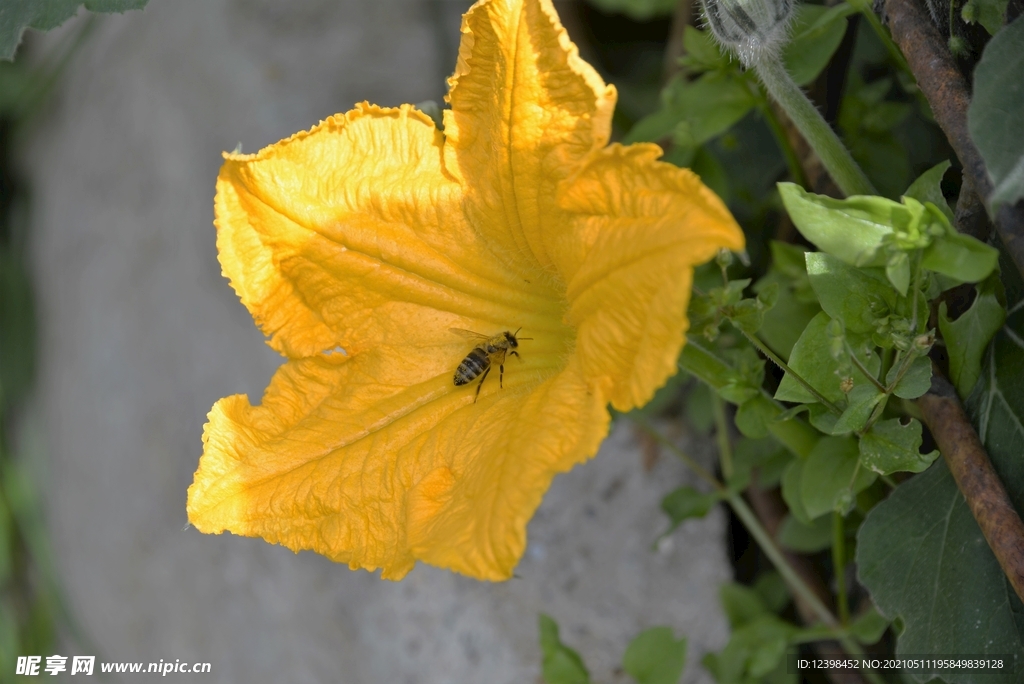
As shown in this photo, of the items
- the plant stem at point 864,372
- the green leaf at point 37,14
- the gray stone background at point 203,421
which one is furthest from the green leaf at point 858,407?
the green leaf at point 37,14

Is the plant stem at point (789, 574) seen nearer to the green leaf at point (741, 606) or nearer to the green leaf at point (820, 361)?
the green leaf at point (741, 606)

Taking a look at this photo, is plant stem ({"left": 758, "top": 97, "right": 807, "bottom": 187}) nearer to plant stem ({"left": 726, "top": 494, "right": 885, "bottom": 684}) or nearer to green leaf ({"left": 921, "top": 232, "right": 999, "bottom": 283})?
green leaf ({"left": 921, "top": 232, "right": 999, "bottom": 283})

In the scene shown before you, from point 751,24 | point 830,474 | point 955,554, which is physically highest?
point 751,24

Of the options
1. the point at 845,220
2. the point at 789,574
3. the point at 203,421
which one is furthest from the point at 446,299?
the point at 203,421

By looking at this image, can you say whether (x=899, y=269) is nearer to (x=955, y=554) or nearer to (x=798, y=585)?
(x=955, y=554)

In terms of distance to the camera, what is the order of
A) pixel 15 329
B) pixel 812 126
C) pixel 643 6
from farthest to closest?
pixel 15 329, pixel 643 6, pixel 812 126

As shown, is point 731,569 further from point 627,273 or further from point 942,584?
point 627,273

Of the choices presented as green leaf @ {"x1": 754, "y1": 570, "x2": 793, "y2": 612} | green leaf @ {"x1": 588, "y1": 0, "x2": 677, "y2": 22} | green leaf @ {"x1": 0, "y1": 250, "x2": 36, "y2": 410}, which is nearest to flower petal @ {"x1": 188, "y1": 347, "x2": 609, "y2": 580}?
green leaf @ {"x1": 754, "y1": 570, "x2": 793, "y2": 612}
